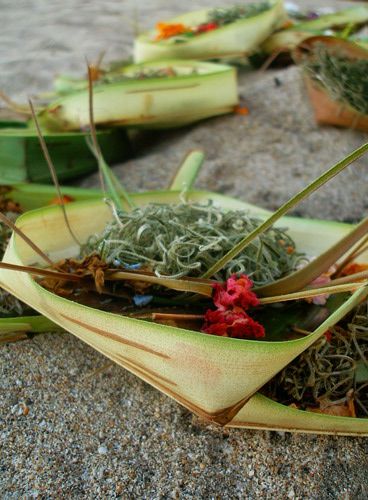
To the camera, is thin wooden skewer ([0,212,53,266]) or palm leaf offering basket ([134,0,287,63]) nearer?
thin wooden skewer ([0,212,53,266])

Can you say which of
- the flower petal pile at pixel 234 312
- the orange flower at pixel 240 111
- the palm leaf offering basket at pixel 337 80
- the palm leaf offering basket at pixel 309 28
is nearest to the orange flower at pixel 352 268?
the flower petal pile at pixel 234 312

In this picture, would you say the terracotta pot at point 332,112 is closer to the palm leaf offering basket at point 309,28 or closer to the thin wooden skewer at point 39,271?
the palm leaf offering basket at point 309,28

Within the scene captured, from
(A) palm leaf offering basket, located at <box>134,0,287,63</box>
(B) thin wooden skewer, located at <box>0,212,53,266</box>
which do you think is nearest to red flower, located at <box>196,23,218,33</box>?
(A) palm leaf offering basket, located at <box>134,0,287,63</box>

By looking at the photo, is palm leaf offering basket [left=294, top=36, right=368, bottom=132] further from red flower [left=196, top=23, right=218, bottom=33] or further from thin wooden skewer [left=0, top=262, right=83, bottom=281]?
thin wooden skewer [left=0, top=262, right=83, bottom=281]

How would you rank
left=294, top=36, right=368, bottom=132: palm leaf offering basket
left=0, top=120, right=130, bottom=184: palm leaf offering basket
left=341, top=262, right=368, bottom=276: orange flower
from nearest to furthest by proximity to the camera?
left=341, top=262, right=368, bottom=276: orange flower, left=0, top=120, right=130, bottom=184: palm leaf offering basket, left=294, top=36, right=368, bottom=132: palm leaf offering basket

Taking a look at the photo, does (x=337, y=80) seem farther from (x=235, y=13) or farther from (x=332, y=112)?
(x=235, y=13)
